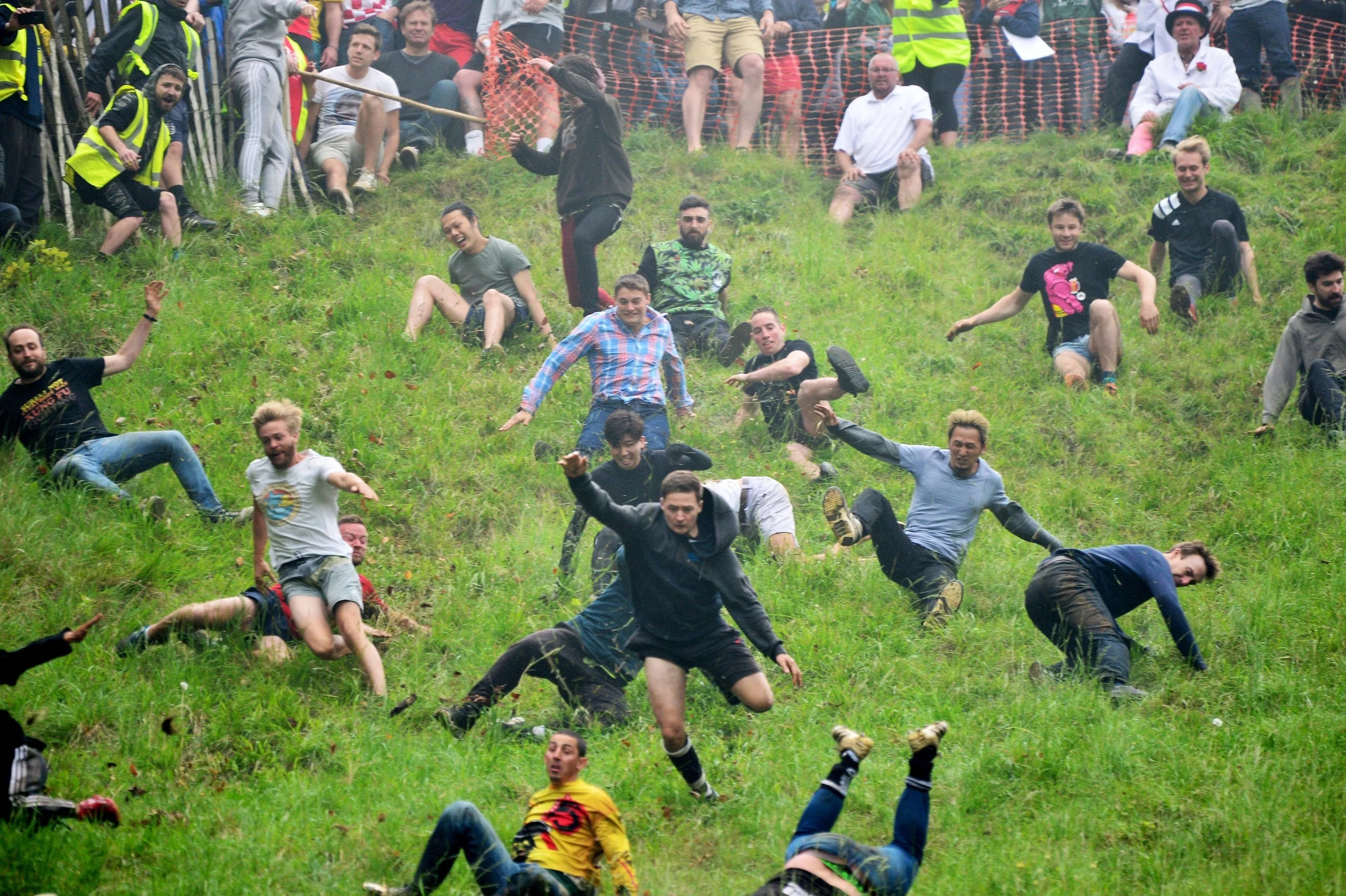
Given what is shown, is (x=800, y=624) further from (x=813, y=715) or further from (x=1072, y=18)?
(x=1072, y=18)

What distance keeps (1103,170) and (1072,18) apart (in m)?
2.69

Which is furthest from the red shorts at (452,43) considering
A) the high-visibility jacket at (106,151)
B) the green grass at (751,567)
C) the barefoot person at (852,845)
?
the barefoot person at (852,845)

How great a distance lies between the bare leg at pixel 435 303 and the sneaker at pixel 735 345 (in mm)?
1865

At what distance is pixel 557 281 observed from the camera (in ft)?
40.5

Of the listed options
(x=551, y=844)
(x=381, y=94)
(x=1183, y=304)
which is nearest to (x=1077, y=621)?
(x=551, y=844)

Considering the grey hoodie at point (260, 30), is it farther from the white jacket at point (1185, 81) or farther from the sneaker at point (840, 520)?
the white jacket at point (1185, 81)

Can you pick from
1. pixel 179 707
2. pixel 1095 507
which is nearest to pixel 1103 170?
pixel 1095 507

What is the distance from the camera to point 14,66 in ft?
35.5

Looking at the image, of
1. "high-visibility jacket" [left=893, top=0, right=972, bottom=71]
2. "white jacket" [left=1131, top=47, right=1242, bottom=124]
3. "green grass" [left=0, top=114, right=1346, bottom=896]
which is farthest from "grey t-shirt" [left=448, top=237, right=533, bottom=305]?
"white jacket" [left=1131, top=47, right=1242, bottom=124]

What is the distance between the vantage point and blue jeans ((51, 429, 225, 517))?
846 centimetres

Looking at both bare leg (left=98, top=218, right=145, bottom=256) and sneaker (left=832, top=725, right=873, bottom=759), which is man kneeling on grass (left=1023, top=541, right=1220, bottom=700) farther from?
bare leg (left=98, top=218, right=145, bottom=256)

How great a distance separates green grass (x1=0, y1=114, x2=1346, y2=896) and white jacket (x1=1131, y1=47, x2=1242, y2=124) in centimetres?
47

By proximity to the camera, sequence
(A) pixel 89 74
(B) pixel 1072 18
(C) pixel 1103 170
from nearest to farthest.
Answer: (A) pixel 89 74 → (C) pixel 1103 170 → (B) pixel 1072 18

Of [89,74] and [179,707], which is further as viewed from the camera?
[89,74]
